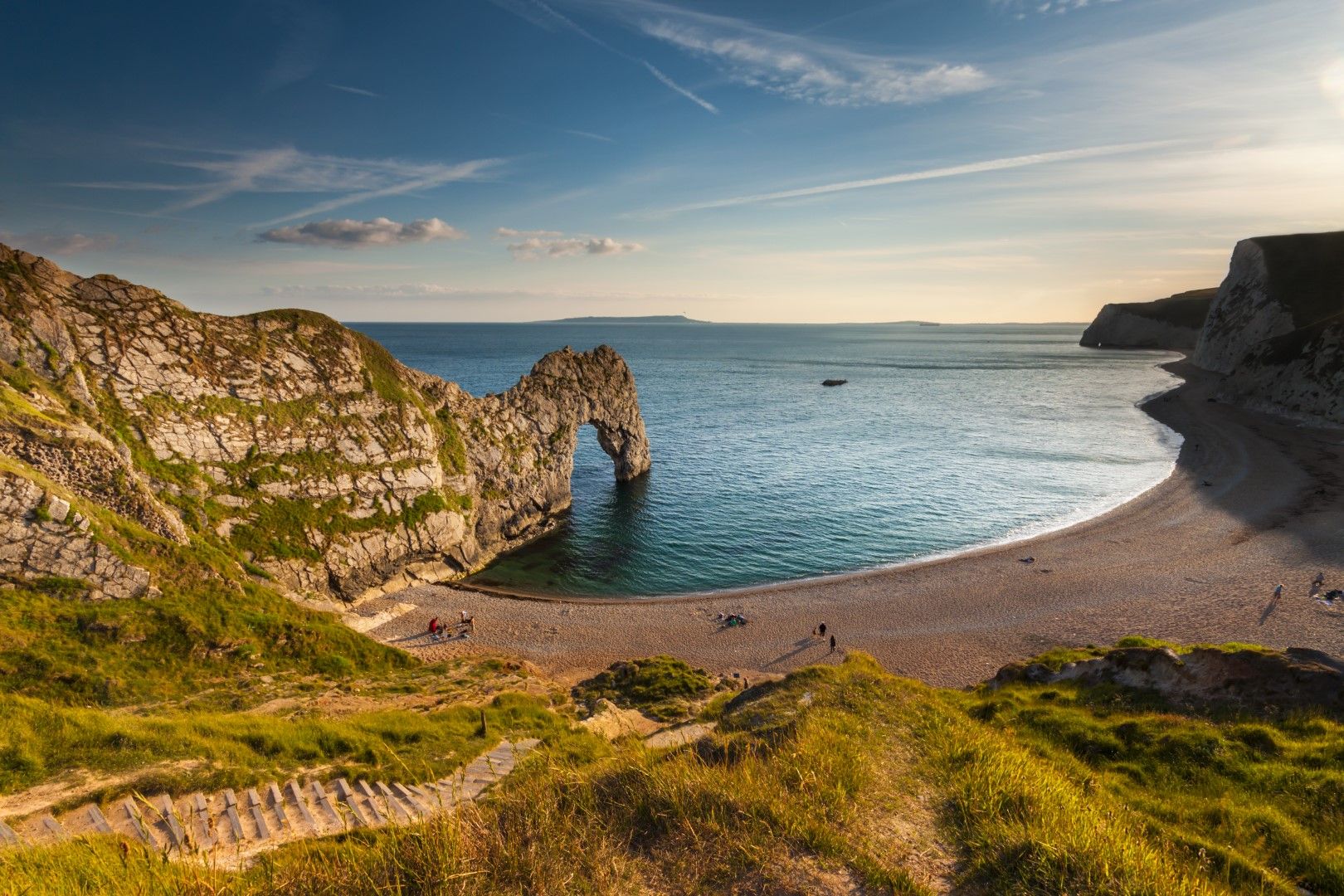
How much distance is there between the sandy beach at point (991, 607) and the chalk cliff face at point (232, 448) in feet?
17.8

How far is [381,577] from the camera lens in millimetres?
36625

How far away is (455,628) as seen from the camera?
33469mm

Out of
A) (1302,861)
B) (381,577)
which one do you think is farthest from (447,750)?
(381,577)

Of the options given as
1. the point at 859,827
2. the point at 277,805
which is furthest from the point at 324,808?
the point at 859,827

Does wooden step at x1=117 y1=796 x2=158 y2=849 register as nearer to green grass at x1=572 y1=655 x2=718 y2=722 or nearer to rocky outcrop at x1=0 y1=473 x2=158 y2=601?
rocky outcrop at x1=0 y1=473 x2=158 y2=601

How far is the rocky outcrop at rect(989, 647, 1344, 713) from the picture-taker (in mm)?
15016

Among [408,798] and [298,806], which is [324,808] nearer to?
[298,806]

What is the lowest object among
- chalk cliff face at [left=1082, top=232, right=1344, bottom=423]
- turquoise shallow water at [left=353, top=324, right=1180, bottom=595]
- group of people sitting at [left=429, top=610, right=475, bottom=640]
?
group of people sitting at [left=429, top=610, right=475, bottom=640]

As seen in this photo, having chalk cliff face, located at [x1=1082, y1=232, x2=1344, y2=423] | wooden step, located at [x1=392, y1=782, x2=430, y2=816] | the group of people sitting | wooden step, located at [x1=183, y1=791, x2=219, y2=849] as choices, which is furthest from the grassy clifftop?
chalk cliff face, located at [x1=1082, y1=232, x2=1344, y2=423]

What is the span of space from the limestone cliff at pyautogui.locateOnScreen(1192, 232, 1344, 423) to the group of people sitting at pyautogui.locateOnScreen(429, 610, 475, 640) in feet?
345

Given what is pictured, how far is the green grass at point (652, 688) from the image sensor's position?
23.7 m

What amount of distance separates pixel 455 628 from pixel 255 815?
22021mm

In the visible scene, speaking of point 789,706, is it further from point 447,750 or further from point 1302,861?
point 447,750

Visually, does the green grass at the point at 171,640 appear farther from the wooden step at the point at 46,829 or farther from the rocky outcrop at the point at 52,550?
the wooden step at the point at 46,829
